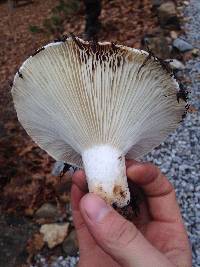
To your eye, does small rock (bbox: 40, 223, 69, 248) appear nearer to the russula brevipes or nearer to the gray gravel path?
the gray gravel path

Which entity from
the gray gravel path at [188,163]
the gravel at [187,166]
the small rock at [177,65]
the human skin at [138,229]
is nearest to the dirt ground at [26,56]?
the small rock at [177,65]

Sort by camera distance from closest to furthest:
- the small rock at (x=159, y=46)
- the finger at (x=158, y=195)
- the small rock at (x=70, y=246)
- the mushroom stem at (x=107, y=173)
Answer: the mushroom stem at (x=107, y=173) → the finger at (x=158, y=195) → the small rock at (x=70, y=246) → the small rock at (x=159, y=46)

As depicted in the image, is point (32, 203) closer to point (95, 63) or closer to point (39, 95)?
point (39, 95)

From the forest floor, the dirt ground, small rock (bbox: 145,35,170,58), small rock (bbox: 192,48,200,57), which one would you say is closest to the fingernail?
the forest floor

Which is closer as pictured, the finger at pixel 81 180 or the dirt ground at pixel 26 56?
the finger at pixel 81 180

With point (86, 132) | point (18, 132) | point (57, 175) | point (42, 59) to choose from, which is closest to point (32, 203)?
point (57, 175)

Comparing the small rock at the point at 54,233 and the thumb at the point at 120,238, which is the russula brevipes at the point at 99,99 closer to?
the thumb at the point at 120,238

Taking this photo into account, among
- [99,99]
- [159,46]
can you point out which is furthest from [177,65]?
[99,99]
